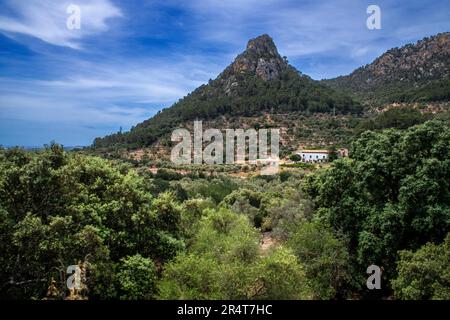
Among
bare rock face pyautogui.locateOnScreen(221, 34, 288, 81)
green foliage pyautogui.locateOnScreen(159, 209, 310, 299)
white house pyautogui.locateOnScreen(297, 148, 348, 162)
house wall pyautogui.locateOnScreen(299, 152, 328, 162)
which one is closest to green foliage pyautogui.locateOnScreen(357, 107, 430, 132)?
white house pyautogui.locateOnScreen(297, 148, 348, 162)

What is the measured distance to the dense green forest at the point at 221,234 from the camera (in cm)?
1552

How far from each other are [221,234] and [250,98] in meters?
120

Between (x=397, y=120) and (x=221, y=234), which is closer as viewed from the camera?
(x=221, y=234)

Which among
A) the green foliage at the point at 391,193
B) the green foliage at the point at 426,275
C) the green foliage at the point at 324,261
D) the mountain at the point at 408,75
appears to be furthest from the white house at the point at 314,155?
the green foliage at the point at 426,275

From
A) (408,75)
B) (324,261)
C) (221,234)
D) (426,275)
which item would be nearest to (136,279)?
(221,234)

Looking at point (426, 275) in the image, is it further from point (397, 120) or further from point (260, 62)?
point (260, 62)

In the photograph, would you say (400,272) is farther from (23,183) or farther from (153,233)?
(23,183)

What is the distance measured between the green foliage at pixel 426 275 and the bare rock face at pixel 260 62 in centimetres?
14720

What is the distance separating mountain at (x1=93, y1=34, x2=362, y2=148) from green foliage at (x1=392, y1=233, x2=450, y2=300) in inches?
3920

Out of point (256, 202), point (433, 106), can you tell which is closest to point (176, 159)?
point (256, 202)

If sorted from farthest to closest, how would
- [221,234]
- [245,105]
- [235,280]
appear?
[245,105] → [221,234] → [235,280]

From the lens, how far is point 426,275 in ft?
60.1

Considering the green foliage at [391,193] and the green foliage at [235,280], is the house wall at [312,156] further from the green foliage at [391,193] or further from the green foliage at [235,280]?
the green foliage at [235,280]
